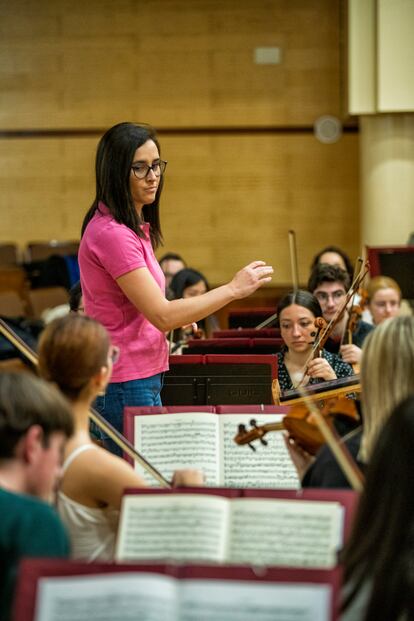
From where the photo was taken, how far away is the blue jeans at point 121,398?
275 centimetres

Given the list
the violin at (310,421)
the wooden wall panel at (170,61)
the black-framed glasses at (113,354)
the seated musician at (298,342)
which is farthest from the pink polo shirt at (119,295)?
the wooden wall panel at (170,61)

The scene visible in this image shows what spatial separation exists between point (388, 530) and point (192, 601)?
33cm

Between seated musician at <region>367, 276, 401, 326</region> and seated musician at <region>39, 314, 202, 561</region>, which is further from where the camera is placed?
seated musician at <region>367, 276, 401, 326</region>

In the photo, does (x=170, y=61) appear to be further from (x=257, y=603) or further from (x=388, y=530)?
(x=257, y=603)

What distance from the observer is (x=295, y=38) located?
31.3 feet

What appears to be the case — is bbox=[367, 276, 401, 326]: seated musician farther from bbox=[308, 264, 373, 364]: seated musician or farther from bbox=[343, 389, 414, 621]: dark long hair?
bbox=[343, 389, 414, 621]: dark long hair

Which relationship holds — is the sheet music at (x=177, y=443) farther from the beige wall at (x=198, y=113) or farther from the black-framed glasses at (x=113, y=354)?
the beige wall at (x=198, y=113)

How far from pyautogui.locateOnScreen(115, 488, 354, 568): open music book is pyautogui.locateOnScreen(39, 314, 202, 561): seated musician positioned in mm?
275

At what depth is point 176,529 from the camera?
6.13 feet

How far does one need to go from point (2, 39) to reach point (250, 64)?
2329 mm

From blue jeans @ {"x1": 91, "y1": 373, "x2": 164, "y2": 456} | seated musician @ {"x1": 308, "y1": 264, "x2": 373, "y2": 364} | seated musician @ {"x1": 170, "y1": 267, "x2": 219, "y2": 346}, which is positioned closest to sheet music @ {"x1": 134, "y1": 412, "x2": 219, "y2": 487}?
blue jeans @ {"x1": 91, "y1": 373, "x2": 164, "y2": 456}

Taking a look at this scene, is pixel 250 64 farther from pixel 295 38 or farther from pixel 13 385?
pixel 13 385

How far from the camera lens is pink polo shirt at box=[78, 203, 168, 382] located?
8.96 ft

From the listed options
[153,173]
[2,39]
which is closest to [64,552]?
[153,173]
